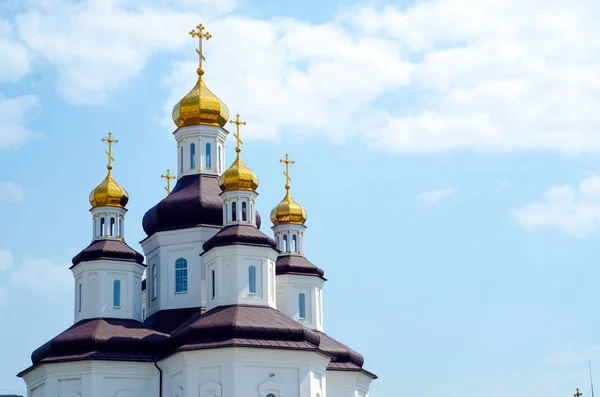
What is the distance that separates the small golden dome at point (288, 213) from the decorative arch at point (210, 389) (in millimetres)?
10827

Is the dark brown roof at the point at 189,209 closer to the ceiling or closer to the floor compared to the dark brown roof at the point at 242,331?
closer to the ceiling

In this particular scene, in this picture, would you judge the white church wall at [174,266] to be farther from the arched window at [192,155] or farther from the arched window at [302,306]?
the arched window at [302,306]

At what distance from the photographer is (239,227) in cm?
3731

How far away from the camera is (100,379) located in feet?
118

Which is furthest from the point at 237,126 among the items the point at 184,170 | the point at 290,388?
the point at 290,388

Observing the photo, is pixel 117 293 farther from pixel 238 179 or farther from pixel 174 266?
pixel 238 179

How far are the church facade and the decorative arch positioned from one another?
39 mm

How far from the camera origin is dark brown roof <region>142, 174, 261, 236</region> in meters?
40.2

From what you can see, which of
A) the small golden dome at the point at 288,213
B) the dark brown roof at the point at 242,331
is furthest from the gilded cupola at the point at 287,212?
→ the dark brown roof at the point at 242,331

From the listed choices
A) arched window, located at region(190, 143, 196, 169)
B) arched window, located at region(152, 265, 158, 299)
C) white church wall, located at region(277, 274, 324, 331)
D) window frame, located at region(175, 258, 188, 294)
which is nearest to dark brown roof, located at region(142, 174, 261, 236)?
arched window, located at region(190, 143, 196, 169)

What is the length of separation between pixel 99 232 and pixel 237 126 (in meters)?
5.49

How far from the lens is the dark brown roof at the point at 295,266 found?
140 feet

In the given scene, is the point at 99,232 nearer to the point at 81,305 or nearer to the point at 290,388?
the point at 81,305

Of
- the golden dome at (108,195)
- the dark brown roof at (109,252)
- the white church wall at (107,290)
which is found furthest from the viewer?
the golden dome at (108,195)
